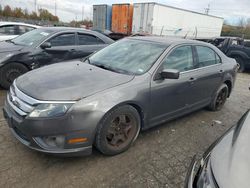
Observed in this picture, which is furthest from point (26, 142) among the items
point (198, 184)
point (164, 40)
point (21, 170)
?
point (164, 40)

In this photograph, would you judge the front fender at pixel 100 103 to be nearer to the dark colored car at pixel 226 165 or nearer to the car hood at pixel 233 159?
the dark colored car at pixel 226 165

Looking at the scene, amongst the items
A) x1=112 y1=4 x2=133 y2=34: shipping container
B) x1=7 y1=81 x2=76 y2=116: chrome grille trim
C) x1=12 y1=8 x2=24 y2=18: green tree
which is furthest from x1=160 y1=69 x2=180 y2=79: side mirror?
x1=12 y1=8 x2=24 y2=18: green tree

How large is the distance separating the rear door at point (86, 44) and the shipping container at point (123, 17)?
35.3 feet

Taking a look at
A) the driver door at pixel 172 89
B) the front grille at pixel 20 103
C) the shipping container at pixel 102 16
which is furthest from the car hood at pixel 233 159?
the shipping container at pixel 102 16

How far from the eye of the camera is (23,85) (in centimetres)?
268

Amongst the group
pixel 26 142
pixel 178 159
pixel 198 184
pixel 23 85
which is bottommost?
pixel 178 159

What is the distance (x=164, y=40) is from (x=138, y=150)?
1854mm

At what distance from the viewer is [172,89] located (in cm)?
328

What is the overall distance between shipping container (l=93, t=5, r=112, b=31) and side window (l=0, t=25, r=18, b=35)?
10.2 m

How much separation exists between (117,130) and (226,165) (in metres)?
1.59

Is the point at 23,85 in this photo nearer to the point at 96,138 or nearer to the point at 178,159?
the point at 96,138

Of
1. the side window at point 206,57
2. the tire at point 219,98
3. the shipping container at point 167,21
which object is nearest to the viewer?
the side window at point 206,57

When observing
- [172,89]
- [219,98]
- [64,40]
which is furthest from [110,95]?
[64,40]

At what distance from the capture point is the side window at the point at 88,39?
5941mm
